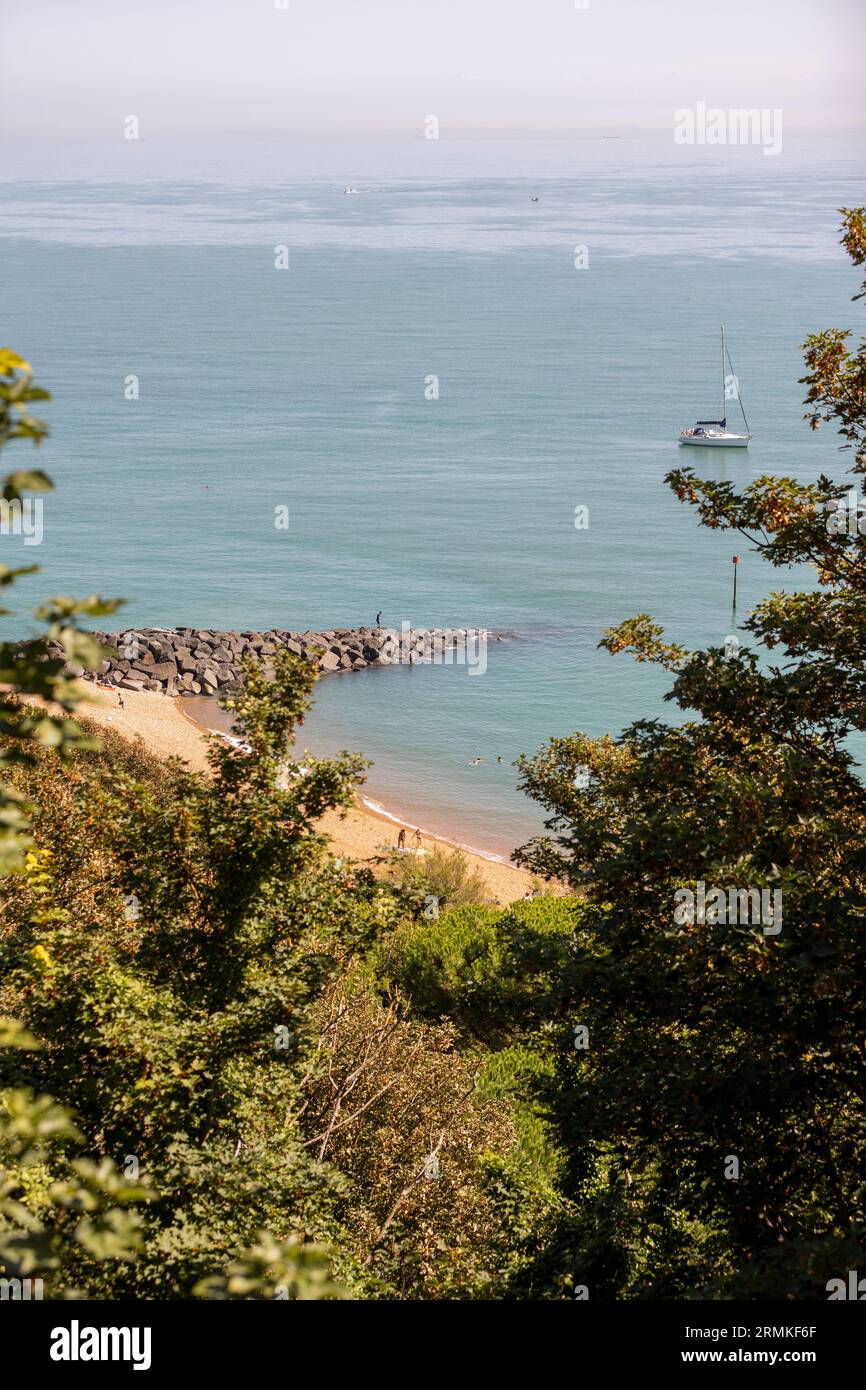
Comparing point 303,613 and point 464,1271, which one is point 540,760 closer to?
point 464,1271

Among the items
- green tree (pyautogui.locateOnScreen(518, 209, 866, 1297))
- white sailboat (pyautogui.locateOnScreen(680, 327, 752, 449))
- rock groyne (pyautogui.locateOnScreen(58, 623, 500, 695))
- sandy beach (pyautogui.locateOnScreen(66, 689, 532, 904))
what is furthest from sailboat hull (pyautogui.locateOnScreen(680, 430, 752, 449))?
green tree (pyautogui.locateOnScreen(518, 209, 866, 1297))

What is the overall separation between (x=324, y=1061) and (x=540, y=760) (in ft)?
21.3

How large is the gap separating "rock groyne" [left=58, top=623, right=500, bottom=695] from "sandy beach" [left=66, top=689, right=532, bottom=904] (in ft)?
6.42

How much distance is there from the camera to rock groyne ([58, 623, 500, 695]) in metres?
55.4

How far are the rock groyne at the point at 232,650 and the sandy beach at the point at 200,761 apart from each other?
1.96 m

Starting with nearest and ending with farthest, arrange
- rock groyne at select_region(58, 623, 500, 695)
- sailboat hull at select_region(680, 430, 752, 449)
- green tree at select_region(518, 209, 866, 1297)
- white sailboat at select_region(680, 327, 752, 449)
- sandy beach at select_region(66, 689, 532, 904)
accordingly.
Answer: green tree at select_region(518, 209, 866, 1297) < sandy beach at select_region(66, 689, 532, 904) < rock groyne at select_region(58, 623, 500, 695) < sailboat hull at select_region(680, 430, 752, 449) < white sailboat at select_region(680, 327, 752, 449)

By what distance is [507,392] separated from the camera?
118 meters

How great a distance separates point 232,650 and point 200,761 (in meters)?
14.2

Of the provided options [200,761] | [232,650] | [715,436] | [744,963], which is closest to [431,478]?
[715,436]

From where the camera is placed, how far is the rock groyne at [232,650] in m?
55.4

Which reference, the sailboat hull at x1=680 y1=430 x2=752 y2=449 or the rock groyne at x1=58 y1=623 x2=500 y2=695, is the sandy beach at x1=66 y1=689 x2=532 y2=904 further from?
the sailboat hull at x1=680 y1=430 x2=752 y2=449

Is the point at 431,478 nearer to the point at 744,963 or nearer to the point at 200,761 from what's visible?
the point at 200,761

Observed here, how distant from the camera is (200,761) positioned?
148 ft
